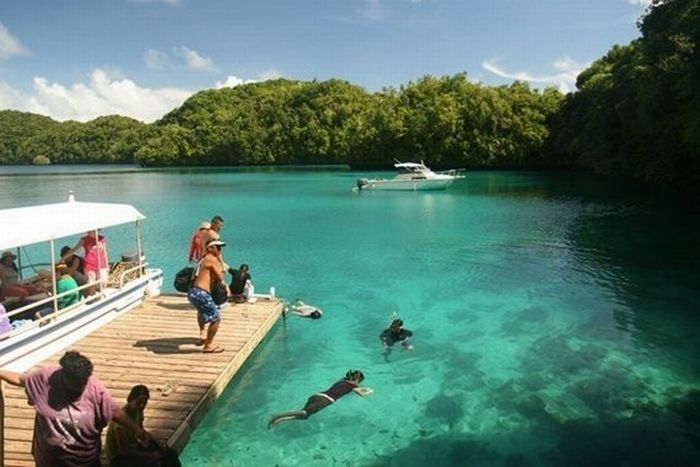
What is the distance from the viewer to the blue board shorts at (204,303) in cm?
950

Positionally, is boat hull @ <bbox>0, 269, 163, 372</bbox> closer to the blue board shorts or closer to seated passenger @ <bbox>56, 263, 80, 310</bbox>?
seated passenger @ <bbox>56, 263, 80, 310</bbox>

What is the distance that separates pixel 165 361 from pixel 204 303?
1.30 m

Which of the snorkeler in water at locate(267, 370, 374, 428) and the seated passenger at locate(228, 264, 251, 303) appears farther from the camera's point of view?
the seated passenger at locate(228, 264, 251, 303)

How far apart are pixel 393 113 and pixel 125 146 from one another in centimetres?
10523

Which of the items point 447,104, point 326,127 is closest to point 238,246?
point 447,104

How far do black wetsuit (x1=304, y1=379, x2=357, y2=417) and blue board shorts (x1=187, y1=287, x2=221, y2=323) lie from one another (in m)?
2.31

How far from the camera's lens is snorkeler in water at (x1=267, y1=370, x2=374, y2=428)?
8938 millimetres

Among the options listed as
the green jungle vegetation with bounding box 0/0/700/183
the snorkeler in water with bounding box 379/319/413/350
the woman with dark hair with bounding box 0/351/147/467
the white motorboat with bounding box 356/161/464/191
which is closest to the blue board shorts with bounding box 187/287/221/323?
the woman with dark hair with bounding box 0/351/147/467

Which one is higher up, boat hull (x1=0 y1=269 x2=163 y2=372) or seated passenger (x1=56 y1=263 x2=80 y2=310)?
seated passenger (x1=56 y1=263 x2=80 y2=310)

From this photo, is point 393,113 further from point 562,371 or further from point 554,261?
point 562,371

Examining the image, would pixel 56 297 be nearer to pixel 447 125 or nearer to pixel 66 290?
pixel 66 290

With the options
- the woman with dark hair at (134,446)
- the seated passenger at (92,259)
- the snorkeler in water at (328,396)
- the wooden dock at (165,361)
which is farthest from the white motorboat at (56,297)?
the snorkeler in water at (328,396)

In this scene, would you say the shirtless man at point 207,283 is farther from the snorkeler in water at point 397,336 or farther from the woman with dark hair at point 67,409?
the snorkeler in water at point 397,336

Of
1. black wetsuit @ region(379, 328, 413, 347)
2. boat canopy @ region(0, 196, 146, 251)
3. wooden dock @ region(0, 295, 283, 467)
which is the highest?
boat canopy @ region(0, 196, 146, 251)
